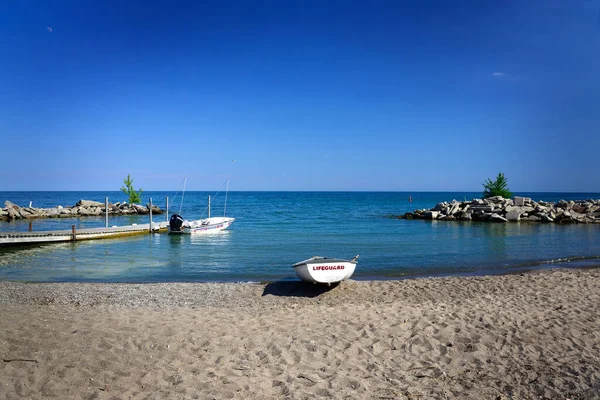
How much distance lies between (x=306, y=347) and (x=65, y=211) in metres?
51.9

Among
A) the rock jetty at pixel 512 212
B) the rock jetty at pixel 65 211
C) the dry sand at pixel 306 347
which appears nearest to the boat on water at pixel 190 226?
the dry sand at pixel 306 347

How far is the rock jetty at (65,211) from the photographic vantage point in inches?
1805

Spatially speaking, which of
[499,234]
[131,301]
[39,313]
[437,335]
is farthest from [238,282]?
[499,234]

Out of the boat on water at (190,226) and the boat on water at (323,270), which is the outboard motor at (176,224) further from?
the boat on water at (323,270)

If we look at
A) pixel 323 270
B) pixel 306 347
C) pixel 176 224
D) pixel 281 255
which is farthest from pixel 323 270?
pixel 176 224

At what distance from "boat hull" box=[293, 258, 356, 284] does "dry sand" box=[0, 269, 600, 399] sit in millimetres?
839

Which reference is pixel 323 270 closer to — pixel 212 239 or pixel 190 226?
pixel 212 239

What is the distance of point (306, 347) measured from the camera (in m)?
7.38

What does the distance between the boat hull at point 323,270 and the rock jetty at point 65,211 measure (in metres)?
44.6

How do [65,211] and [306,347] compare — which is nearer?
[306,347]

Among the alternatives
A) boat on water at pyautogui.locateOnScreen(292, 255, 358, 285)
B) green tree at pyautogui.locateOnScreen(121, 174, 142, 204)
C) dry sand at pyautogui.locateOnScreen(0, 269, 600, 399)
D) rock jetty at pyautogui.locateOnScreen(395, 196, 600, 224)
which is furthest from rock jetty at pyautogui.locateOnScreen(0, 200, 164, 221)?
boat on water at pyautogui.locateOnScreen(292, 255, 358, 285)

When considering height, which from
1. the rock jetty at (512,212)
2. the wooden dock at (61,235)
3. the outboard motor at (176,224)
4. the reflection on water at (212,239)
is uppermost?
the rock jetty at (512,212)

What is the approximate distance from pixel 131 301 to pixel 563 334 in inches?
406

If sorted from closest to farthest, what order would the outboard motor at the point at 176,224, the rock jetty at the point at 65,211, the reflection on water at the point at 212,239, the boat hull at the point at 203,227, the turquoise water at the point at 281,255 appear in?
the turquoise water at the point at 281,255 → the reflection on water at the point at 212,239 → the outboard motor at the point at 176,224 → the boat hull at the point at 203,227 → the rock jetty at the point at 65,211
